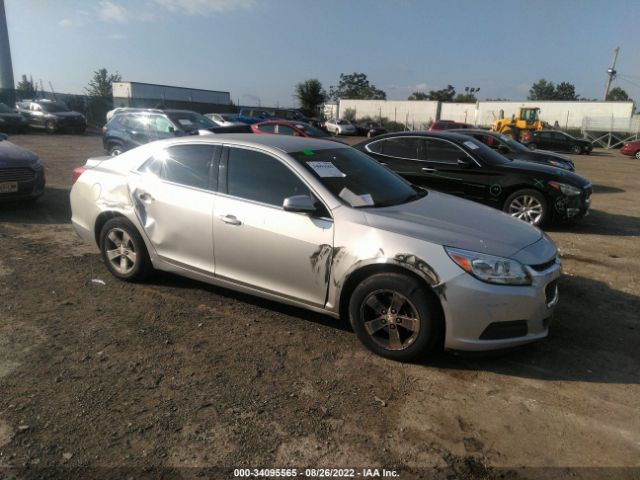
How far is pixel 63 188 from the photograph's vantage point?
988 centimetres

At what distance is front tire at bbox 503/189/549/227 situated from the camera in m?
7.76

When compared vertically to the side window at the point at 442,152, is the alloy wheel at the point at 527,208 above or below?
below

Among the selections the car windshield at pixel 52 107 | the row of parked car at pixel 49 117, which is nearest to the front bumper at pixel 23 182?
the row of parked car at pixel 49 117

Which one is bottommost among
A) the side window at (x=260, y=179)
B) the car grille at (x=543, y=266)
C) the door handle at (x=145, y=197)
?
the car grille at (x=543, y=266)

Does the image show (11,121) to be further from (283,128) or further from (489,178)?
(489,178)

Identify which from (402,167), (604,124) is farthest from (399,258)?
(604,124)

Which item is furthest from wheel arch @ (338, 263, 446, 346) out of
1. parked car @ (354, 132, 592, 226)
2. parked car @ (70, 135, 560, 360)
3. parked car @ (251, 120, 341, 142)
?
parked car @ (251, 120, 341, 142)

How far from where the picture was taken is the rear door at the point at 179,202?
4195mm

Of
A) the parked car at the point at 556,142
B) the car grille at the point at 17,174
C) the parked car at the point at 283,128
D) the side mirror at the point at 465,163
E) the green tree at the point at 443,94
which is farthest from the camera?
the green tree at the point at 443,94

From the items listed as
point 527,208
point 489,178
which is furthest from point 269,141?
point 527,208

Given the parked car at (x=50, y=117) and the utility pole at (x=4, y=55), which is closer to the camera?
the parked car at (x=50, y=117)

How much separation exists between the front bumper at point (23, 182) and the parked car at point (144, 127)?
13.1 ft

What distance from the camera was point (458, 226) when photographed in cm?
363

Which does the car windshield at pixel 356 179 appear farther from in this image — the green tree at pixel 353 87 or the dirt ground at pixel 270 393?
the green tree at pixel 353 87
